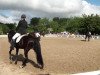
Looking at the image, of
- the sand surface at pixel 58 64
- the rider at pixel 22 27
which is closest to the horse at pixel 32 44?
the sand surface at pixel 58 64

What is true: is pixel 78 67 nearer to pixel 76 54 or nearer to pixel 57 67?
pixel 57 67

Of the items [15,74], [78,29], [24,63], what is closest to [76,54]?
[24,63]

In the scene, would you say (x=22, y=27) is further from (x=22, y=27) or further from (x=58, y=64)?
(x=58, y=64)

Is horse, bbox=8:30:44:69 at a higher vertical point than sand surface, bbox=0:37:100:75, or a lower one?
higher

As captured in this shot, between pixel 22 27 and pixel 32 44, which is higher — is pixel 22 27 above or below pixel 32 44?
above

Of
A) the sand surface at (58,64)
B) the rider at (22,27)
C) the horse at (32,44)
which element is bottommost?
the sand surface at (58,64)

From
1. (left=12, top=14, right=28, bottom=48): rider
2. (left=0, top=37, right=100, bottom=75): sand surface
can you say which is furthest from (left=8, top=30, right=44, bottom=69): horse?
(left=12, top=14, right=28, bottom=48): rider

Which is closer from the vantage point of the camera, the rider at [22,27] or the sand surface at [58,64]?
the sand surface at [58,64]

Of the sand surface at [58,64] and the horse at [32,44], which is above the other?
the horse at [32,44]

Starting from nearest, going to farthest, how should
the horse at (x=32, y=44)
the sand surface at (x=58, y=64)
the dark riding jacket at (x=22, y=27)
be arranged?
the sand surface at (x=58, y=64) → the horse at (x=32, y=44) → the dark riding jacket at (x=22, y=27)

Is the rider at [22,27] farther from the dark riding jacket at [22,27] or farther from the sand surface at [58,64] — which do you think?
the sand surface at [58,64]

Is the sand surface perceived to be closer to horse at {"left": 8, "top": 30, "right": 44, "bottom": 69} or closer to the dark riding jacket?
horse at {"left": 8, "top": 30, "right": 44, "bottom": 69}

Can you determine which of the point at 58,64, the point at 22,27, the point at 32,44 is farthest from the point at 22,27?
the point at 58,64

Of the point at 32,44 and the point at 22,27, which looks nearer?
the point at 32,44
